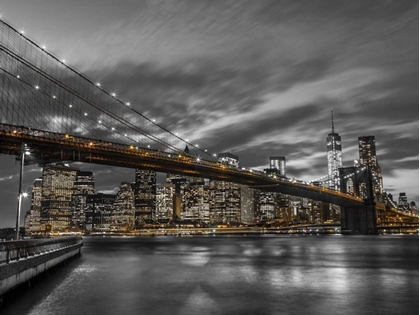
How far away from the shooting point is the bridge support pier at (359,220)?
322 ft

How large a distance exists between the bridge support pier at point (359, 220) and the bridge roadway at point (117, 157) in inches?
627

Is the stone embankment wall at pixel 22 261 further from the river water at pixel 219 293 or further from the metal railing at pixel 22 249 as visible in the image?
the river water at pixel 219 293

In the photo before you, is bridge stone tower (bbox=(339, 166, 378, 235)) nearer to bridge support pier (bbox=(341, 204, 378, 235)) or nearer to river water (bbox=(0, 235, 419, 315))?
bridge support pier (bbox=(341, 204, 378, 235))

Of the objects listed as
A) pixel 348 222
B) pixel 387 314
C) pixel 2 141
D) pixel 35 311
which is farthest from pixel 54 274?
pixel 348 222

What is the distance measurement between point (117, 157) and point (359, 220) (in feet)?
212

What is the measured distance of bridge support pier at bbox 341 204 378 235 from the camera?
98.0 meters

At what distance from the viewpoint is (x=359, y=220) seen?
3981 inches

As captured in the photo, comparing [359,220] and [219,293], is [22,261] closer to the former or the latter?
[219,293]

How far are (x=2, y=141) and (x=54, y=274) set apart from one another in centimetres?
2851

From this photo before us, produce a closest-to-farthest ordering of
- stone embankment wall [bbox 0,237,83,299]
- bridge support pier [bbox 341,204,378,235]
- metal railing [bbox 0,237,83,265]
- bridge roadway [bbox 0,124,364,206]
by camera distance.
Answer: stone embankment wall [bbox 0,237,83,299] < metal railing [bbox 0,237,83,265] < bridge roadway [bbox 0,124,364,206] < bridge support pier [bbox 341,204,378,235]

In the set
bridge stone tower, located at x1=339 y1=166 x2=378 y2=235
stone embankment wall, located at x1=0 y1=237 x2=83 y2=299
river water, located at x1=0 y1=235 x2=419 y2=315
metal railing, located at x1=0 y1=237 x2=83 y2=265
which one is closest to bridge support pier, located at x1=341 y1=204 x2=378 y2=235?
bridge stone tower, located at x1=339 y1=166 x2=378 y2=235

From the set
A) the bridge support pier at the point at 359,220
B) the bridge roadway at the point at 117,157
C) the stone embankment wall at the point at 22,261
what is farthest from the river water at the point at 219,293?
the bridge support pier at the point at 359,220

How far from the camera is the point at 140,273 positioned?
23.3 m

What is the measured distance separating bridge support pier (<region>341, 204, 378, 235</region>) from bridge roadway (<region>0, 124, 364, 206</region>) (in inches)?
627
